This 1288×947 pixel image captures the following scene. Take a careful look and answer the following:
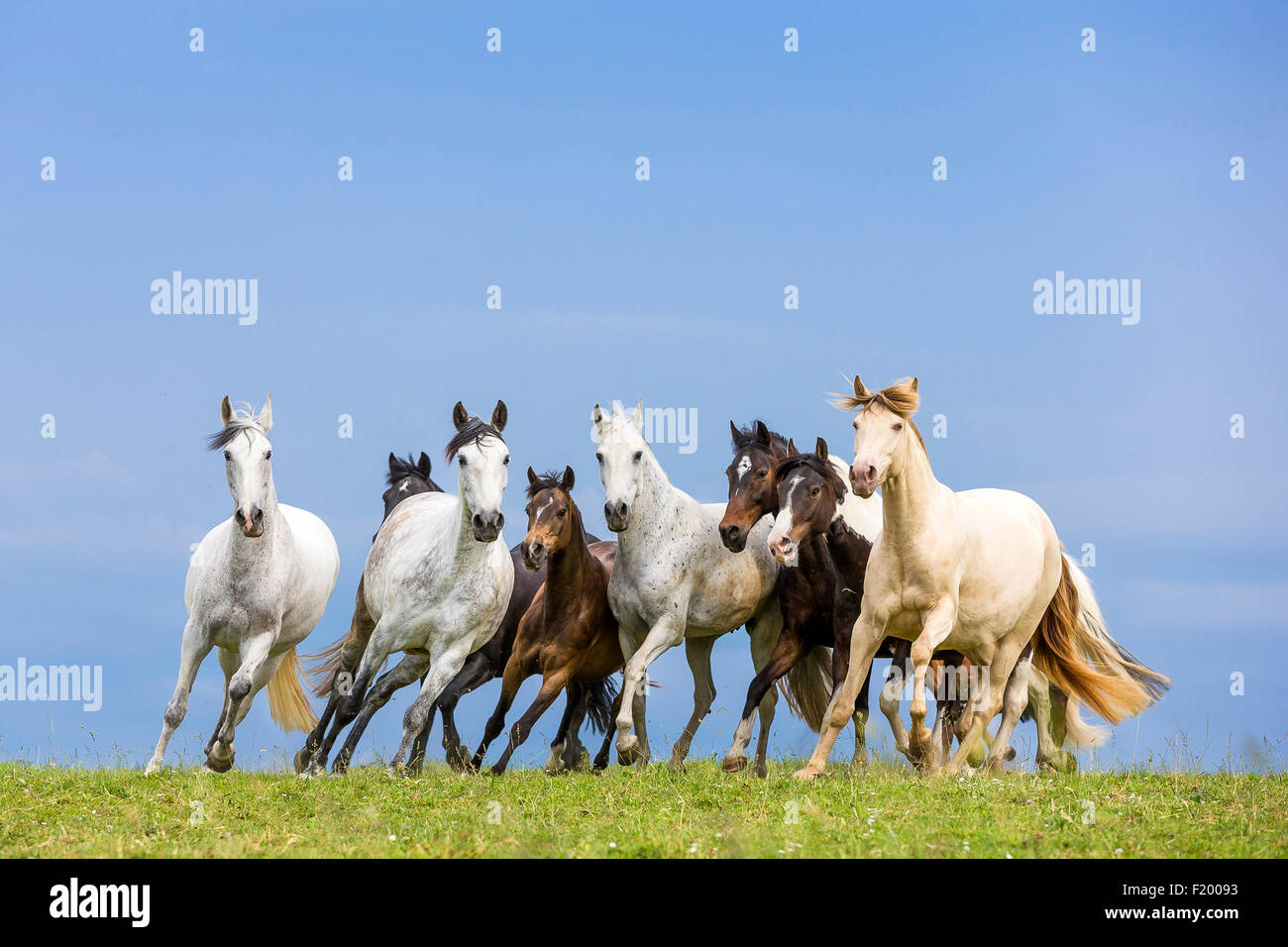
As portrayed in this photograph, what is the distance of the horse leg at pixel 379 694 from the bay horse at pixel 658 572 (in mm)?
1929

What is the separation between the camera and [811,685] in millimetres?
12695

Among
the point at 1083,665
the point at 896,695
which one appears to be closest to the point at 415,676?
the point at 896,695

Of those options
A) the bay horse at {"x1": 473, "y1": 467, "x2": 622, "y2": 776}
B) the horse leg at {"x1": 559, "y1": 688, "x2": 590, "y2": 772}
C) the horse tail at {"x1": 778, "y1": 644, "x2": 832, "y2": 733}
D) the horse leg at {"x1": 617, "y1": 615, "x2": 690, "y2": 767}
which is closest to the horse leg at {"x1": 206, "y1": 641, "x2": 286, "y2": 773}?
the bay horse at {"x1": 473, "y1": 467, "x2": 622, "y2": 776}

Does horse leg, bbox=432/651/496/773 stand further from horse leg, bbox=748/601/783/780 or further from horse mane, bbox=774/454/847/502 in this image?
horse mane, bbox=774/454/847/502

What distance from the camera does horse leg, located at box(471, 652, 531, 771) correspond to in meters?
11.4

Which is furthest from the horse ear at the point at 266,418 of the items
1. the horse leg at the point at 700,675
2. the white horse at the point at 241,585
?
the horse leg at the point at 700,675

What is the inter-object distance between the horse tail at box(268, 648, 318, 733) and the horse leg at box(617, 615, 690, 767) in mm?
4093

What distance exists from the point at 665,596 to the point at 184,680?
4.26 metres

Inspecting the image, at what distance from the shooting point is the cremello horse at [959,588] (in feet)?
32.0

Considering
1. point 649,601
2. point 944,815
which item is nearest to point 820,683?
point 649,601

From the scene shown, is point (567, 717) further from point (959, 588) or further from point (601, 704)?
point (959, 588)

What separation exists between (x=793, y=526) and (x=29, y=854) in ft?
19.0

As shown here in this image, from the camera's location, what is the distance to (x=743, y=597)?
11.7 metres
